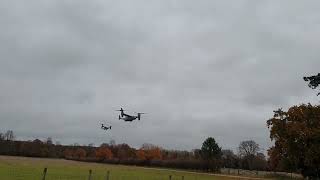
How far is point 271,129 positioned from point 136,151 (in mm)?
104596

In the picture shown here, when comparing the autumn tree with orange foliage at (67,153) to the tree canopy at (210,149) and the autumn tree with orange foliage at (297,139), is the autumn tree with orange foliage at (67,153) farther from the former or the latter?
the autumn tree with orange foliage at (297,139)

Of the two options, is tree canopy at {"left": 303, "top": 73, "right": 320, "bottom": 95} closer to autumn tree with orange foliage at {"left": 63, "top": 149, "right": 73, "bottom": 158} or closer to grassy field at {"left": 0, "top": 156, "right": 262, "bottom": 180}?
grassy field at {"left": 0, "top": 156, "right": 262, "bottom": 180}

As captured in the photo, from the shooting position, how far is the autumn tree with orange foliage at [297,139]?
58250 millimetres

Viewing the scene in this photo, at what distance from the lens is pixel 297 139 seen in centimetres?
6044

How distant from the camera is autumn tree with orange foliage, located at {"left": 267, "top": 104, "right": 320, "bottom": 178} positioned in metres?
58.2

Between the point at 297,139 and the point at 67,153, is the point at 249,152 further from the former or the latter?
the point at 297,139

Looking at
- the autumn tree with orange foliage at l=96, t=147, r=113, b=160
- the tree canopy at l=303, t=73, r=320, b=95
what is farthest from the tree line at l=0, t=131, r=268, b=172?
the tree canopy at l=303, t=73, r=320, b=95

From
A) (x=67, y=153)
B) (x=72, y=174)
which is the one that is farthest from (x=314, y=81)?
(x=67, y=153)

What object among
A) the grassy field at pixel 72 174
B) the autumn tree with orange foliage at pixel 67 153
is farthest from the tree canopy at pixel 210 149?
the autumn tree with orange foliage at pixel 67 153

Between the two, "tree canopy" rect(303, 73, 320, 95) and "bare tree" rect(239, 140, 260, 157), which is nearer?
"tree canopy" rect(303, 73, 320, 95)

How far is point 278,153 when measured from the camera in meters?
63.9

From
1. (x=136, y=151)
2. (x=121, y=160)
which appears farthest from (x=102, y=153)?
(x=121, y=160)

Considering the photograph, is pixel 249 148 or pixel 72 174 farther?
pixel 249 148

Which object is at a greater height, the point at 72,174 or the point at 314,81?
the point at 314,81
